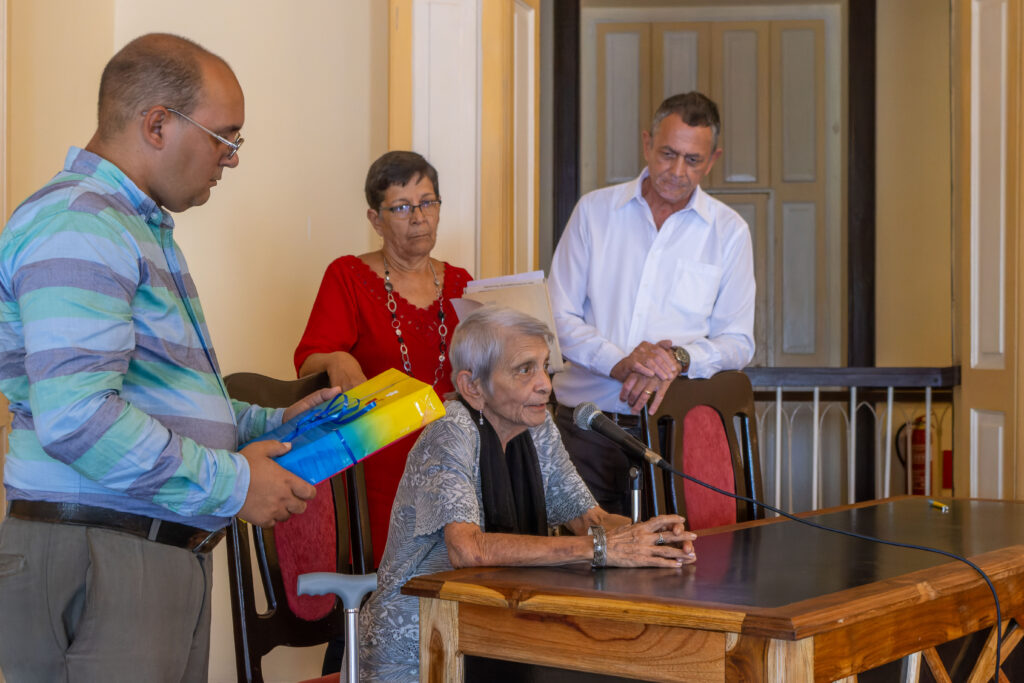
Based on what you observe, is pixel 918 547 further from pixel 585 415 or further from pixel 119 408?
pixel 119 408

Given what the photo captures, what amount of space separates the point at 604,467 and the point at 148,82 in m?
1.73

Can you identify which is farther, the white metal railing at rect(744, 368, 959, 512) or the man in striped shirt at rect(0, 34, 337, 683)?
the white metal railing at rect(744, 368, 959, 512)

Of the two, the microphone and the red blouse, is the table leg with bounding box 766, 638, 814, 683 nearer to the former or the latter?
the microphone

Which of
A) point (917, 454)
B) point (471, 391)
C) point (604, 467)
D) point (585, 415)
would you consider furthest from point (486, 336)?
point (917, 454)

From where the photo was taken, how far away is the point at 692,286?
315cm

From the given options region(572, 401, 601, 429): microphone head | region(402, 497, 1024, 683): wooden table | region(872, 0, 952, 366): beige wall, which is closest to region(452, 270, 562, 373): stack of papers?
region(572, 401, 601, 429): microphone head

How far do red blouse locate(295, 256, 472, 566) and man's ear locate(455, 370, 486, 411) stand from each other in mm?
600

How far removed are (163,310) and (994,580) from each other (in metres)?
1.45

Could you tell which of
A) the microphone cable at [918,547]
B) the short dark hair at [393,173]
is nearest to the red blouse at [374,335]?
the short dark hair at [393,173]

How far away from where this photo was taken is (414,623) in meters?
1.95

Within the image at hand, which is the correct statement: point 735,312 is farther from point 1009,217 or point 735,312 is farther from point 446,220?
point 1009,217

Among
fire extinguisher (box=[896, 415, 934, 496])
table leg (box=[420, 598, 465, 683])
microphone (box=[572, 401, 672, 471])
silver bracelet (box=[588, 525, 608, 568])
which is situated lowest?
fire extinguisher (box=[896, 415, 934, 496])

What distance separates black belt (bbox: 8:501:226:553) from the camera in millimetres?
1487

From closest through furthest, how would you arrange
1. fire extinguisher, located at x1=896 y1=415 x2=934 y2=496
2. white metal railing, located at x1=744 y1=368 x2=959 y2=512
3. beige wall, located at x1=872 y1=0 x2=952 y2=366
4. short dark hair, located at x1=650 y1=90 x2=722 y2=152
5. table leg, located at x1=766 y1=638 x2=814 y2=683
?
table leg, located at x1=766 y1=638 x2=814 y2=683
short dark hair, located at x1=650 y1=90 x2=722 y2=152
fire extinguisher, located at x1=896 y1=415 x2=934 y2=496
white metal railing, located at x1=744 y1=368 x2=959 y2=512
beige wall, located at x1=872 y1=0 x2=952 y2=366
